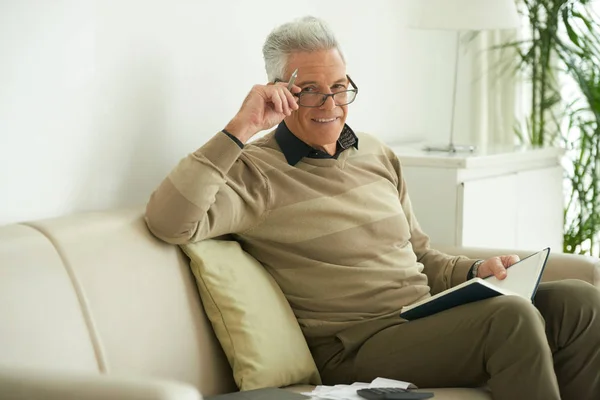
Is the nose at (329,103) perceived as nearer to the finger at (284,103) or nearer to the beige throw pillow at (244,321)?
the finger at (284,103)

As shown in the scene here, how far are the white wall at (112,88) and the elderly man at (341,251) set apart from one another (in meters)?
0.27

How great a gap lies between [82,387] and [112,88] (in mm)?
1133

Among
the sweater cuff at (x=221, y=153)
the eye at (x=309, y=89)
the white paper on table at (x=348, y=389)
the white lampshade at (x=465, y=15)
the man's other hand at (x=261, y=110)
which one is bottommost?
the white paper on table at (x=348, y=389)

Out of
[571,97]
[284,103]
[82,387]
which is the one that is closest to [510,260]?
[284,103]

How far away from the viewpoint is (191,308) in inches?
85.3

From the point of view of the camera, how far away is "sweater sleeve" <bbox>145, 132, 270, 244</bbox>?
208 centimetres

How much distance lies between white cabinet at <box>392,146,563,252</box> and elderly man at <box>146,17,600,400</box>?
0.58 metres

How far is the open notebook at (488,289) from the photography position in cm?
216

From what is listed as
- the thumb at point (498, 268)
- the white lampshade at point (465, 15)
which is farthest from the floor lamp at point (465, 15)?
the thumb at point (498, 268)

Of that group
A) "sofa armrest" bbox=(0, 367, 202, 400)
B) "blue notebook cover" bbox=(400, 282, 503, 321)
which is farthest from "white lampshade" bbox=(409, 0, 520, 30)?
"sofa armrest" bbox=(0, 367, 202, 400)

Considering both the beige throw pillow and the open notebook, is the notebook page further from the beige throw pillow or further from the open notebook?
the beige throw pillow

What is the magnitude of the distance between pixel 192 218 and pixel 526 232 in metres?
1.89

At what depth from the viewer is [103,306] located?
1.93m

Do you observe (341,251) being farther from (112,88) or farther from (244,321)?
(112,88)
